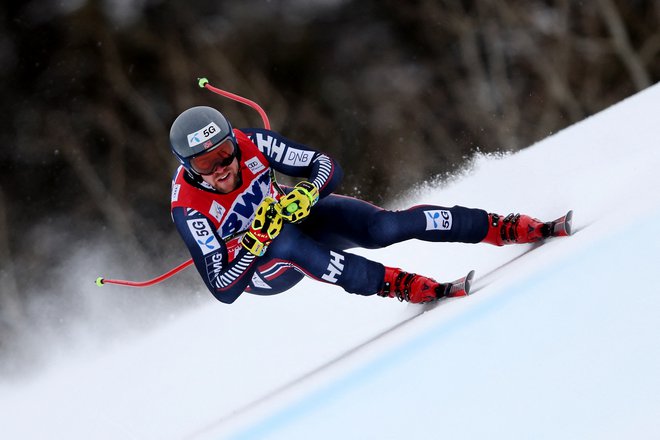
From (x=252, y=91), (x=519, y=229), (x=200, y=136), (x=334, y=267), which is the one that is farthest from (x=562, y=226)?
(x=252, y=91)

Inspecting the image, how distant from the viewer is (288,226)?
3.11m

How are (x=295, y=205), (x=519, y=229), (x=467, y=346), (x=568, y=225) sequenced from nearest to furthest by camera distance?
(x=467, y=346), (x=568, y=225), (x=295, y=205), (x=519, y=229)

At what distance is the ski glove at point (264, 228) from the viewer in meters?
2.95

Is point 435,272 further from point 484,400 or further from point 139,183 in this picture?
point 139,183

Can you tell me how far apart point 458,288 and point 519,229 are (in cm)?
33

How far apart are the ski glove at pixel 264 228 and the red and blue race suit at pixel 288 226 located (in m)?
0.11

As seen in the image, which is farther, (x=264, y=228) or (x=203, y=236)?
(x=203, y=236)

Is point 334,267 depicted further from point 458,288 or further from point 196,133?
point 196,133

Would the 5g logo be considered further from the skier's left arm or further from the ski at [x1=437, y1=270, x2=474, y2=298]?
the ski at [x1=437, y1=270, x2=474, y2=298]

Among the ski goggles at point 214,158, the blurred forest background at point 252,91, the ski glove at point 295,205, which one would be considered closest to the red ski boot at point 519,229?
the ski glove at point 295,205

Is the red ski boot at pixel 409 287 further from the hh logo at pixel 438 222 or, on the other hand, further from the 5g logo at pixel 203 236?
the 5g logo at pixel 203 236

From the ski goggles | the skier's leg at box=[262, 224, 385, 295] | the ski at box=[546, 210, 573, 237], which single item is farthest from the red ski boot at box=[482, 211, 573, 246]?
the ski goggles

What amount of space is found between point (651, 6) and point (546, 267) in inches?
439

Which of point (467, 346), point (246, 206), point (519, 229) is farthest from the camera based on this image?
point (246, 206)
